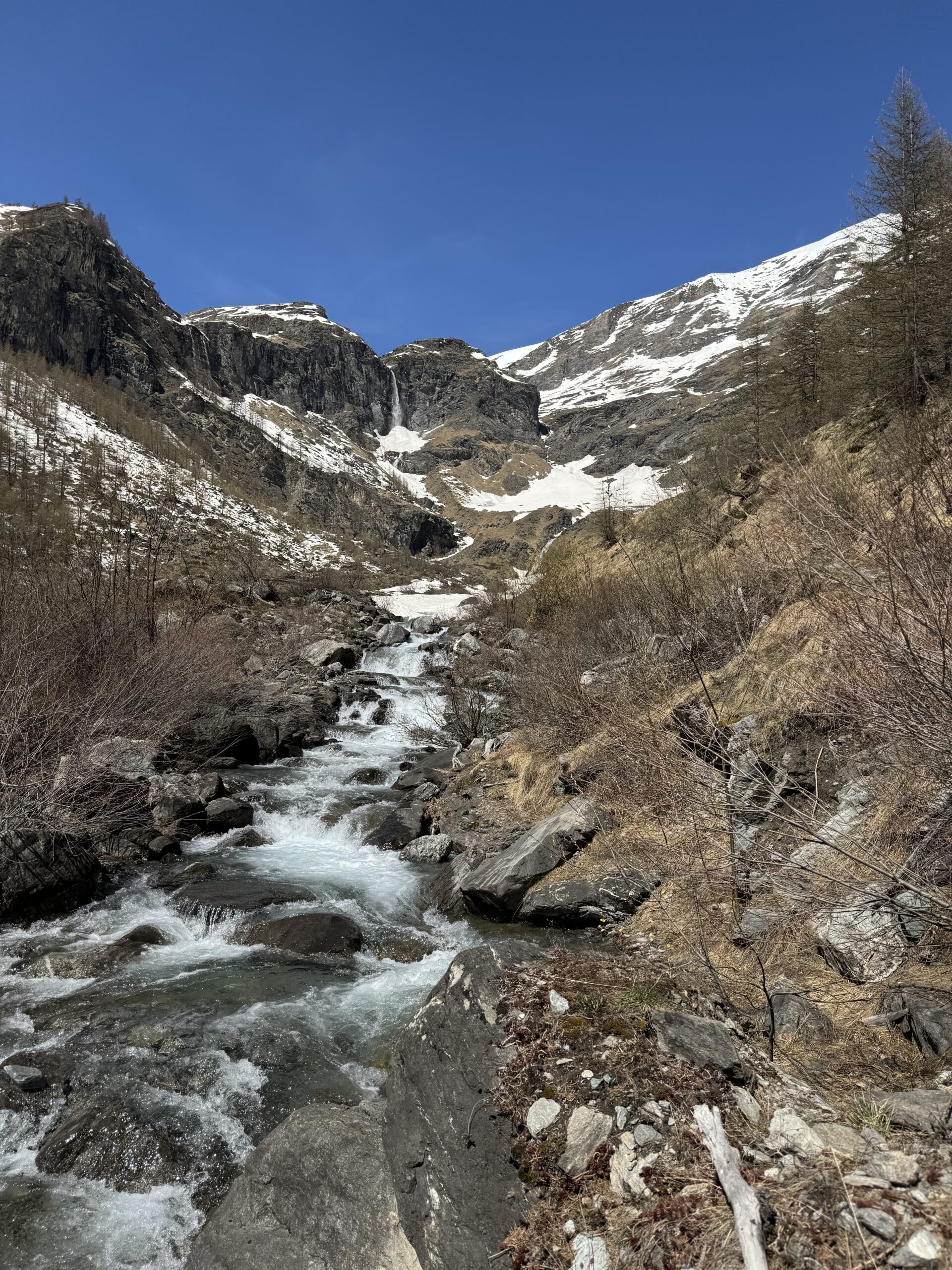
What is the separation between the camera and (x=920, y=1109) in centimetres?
268

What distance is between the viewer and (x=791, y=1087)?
3.11 meters

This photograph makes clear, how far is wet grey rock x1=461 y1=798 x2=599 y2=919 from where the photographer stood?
25.9 feet

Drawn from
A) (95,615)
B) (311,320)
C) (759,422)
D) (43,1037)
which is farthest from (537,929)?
(311,320)

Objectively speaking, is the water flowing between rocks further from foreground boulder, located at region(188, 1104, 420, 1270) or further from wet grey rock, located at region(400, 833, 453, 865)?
foreground boulder, located at region(188, 1104, 420, 1270)

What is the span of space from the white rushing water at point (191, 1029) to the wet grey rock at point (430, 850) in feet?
0.70

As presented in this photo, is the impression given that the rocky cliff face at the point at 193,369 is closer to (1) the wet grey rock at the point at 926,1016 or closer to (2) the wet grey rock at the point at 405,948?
(2) the wet grey rock at the point at 405,948

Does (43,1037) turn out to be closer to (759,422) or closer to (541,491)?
(759,422)

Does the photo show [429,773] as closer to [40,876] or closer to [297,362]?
[40,876]

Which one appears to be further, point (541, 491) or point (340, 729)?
point (541, 491)

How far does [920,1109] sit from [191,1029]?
5820 millimetres

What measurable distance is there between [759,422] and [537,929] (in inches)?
798

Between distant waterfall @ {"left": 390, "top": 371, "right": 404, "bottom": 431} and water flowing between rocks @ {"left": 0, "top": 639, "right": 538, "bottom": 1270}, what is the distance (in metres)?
145

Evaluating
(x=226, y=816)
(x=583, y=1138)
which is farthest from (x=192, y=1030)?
(x=226, y=816)

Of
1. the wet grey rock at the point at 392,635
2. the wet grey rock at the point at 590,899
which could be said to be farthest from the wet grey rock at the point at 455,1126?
the wet grey rock at the point at 392,635
